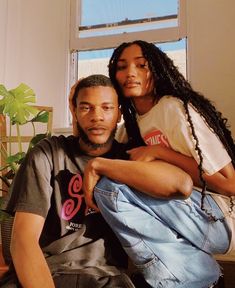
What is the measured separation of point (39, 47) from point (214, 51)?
4.14 feet

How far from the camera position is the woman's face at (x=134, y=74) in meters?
1.34

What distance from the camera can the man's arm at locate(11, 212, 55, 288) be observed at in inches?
37.0

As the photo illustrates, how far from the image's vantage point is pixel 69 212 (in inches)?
44.1

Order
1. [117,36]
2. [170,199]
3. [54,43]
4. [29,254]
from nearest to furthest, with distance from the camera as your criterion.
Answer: [29,254], [170,199], [117,36], [54,43]

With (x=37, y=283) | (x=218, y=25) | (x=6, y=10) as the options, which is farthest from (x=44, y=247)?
(x=6, y=10)

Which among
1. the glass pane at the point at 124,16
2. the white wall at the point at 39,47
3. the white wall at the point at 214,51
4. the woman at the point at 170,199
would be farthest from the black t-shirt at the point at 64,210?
the glass pane at the point at 124,16

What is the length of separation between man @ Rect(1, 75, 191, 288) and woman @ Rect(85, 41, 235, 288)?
0.28ft

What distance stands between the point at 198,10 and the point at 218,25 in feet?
0.58

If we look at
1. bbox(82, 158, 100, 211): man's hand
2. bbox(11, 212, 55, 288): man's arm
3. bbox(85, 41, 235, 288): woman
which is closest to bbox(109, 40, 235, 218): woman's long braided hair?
bbox(85, 41, 235, 288): woman

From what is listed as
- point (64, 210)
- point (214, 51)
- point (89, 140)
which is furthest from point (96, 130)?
point (214, 51)

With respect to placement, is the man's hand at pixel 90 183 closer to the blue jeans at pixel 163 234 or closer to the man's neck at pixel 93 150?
the blue jeans at pixel 163 234

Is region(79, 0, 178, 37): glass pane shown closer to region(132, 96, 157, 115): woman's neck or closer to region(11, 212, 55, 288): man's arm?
region(132, 96, 157, 115): woman's neck

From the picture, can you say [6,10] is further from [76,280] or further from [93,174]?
[76,280]

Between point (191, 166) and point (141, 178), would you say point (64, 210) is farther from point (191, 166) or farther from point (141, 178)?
point (191, 166)
